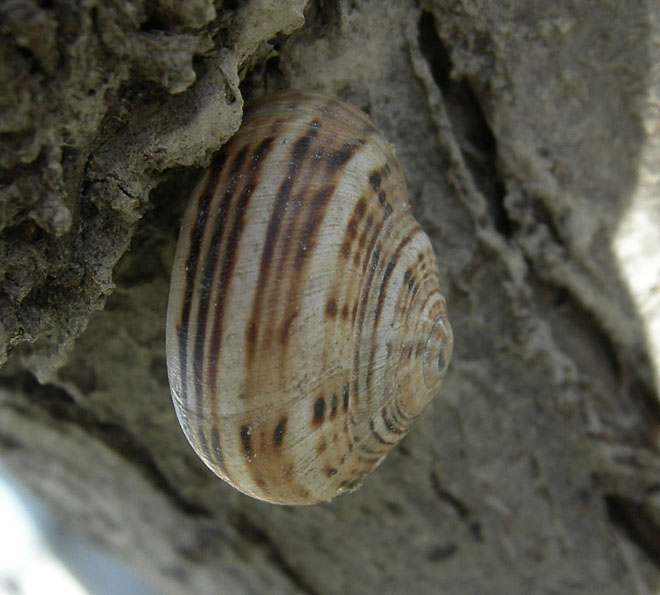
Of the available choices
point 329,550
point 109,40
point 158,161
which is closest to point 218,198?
point 158,161

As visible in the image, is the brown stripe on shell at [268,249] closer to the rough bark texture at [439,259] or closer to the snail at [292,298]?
the snail at [292,298]

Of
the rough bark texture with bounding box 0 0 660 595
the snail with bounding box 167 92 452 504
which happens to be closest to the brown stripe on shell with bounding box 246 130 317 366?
the snail with bounding box 167 92 452 504

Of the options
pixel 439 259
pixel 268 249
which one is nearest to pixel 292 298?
pixel 268 249

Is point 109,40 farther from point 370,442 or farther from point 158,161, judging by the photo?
point 370,442

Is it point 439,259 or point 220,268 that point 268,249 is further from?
point 439,259

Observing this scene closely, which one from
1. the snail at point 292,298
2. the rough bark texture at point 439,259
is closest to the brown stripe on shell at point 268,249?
the snail at point 292,298

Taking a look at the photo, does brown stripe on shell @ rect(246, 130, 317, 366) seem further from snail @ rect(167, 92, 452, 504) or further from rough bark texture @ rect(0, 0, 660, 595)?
rough bark texture @ rect(0, 0, 660, 595)
